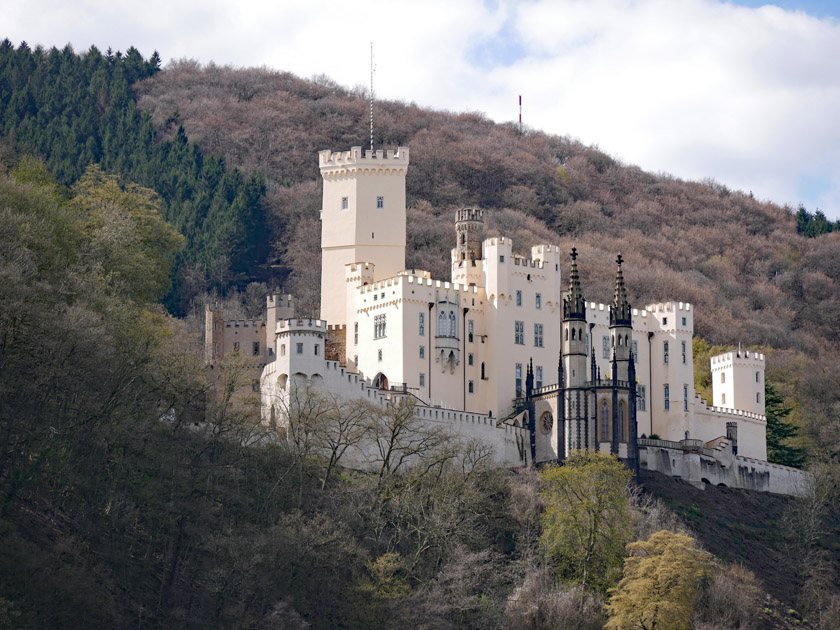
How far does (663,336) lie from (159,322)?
Result: 26.6 m

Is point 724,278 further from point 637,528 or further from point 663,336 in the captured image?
point 637,528

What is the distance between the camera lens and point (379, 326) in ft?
254

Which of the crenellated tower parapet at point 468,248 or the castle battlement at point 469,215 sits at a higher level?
the castle battlement at point 469,215

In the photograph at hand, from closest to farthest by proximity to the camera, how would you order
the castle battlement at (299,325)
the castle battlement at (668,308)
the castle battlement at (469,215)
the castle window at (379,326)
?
the castle battlement at (299,325), the castle window at (379,326), the castle battlement at (469,215), the castle battlement at (668,308)

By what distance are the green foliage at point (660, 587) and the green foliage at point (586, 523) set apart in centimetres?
181

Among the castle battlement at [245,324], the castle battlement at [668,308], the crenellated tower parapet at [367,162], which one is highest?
the crenellated tower parapet at [367,162]

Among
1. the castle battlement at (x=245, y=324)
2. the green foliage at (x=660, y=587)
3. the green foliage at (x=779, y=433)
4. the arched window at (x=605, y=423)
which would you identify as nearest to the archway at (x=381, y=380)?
the castle battlement at (x=245, y=324)

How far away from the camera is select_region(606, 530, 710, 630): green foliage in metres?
62.6

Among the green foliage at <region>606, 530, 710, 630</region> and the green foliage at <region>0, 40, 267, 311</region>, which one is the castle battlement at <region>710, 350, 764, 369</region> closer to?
the green foliage at <region>606, 530, 710, 630</region>

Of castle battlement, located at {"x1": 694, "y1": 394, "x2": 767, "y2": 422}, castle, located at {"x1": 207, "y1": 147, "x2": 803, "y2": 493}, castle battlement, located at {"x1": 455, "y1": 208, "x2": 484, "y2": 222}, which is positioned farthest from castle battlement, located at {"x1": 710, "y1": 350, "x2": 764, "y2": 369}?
castle battlement, located at {"x1": 455, "y1": 208, "x2": 484, "y2": 222}

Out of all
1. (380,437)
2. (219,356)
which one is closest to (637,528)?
(380,437)

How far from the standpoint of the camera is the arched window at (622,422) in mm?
72750

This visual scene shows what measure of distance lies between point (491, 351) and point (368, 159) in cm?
1203

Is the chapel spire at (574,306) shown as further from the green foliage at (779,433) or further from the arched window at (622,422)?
the green foliage at (779,433)
